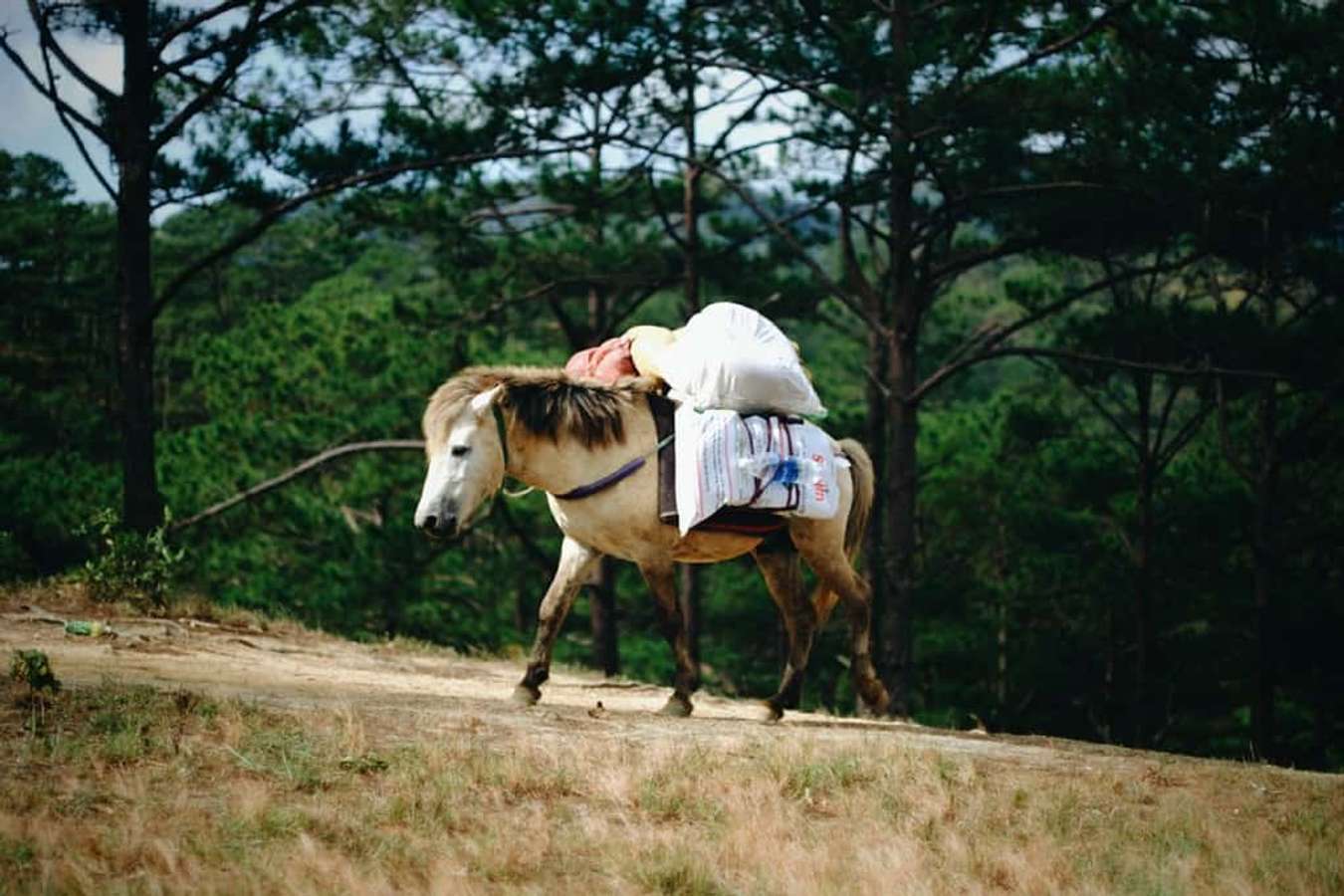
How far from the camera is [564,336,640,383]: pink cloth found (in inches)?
420

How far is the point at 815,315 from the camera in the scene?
2544 cm

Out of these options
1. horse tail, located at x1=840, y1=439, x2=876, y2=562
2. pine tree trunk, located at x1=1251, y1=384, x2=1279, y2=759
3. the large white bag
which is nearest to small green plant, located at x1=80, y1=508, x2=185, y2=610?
the large white bag

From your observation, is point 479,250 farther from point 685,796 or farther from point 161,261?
point 161,261

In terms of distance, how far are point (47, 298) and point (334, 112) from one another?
17.8m

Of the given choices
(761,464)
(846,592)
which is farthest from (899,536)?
(761,464)

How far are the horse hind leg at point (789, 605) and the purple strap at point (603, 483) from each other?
1.29m

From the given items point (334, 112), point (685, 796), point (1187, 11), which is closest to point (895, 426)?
point (1187, 11)

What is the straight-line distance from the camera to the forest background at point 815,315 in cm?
1686

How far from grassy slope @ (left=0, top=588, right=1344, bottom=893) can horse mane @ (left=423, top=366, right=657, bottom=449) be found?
2.07m

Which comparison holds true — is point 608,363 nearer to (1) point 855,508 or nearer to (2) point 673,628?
(2) point 673,628

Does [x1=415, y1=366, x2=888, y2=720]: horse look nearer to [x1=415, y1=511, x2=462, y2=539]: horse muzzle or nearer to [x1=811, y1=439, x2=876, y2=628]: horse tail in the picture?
[x1=415, y1=511, x2=462, y2=539]: horse muzzle

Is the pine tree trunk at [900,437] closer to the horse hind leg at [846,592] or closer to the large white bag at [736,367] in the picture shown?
the horse hind leg at [846,592]

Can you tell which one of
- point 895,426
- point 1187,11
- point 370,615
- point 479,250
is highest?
point 1187,11

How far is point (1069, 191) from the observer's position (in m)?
19.4
